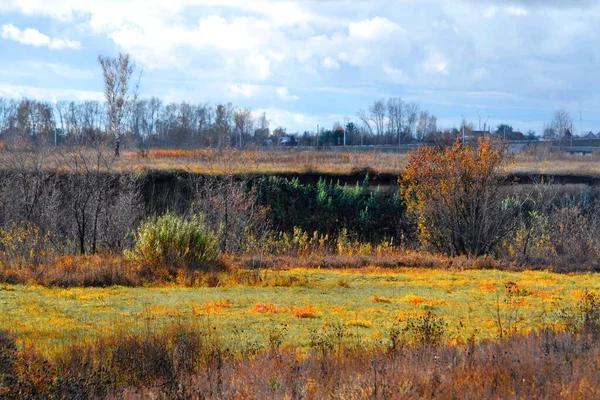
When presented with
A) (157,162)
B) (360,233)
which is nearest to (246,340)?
(360,233)

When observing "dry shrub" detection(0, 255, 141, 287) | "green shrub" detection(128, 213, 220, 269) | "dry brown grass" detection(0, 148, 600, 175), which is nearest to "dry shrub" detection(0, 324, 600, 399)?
"dry shrub" detection(0, 255, 141, 287)

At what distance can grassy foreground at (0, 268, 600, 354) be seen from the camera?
10453 mm

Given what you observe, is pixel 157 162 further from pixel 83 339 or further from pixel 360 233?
pixel 83 339

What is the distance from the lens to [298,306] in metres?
13.1

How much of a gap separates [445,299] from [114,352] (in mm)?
7913

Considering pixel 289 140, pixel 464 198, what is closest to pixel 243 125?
pixel 289 140

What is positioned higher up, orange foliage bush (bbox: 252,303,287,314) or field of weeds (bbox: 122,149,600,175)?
field of weeds (bbox: 122,149,600,175)

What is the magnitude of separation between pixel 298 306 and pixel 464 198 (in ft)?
40.2

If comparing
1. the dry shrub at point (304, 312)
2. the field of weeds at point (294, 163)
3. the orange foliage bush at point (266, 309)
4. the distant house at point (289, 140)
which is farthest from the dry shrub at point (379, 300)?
the distant house at point (289, 140)

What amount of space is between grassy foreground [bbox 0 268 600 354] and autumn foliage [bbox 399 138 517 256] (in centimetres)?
550

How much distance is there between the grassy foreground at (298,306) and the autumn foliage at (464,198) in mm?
5496

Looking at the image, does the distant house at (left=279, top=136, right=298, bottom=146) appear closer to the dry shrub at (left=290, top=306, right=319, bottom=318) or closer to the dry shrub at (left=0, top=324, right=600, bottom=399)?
the dry shrub at (left=290, top=306, right=319, bottom=318)

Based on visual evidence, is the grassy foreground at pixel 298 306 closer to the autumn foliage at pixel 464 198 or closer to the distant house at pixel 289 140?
the autumn foliage at pixel 464 198

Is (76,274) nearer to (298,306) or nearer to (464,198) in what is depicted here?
(298,306)
